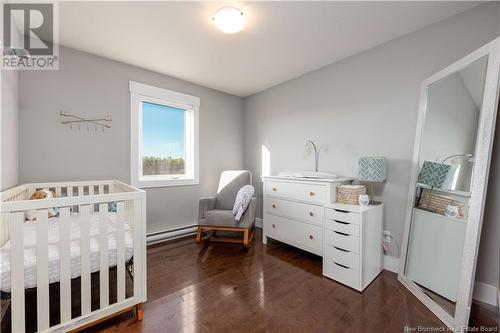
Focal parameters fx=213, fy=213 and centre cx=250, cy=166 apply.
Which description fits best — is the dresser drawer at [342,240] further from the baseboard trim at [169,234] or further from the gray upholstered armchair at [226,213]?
the baseboard trim at [169,234]

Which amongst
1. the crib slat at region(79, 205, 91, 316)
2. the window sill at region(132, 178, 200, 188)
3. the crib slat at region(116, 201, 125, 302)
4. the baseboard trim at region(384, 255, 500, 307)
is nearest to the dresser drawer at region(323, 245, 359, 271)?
the baseboard trim at region(384, 255, 500, 307)

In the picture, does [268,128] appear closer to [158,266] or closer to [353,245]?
[353,245]

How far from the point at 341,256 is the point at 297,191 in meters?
0.80

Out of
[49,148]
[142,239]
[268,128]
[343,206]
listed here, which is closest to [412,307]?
[343,206]

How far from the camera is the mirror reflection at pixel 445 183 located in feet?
4.81

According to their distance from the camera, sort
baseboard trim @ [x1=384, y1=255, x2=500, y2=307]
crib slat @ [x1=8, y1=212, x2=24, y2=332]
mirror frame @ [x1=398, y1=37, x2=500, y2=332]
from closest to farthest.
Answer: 1. crib slat @ [x1=8, y1=212, x2=24, y2=332]
2. mirror frame @ [x1=398, y1=37, x2=500, y2=332]
3. baseboard trim @ [x1=384, y1=255, x2=500, y2=307]

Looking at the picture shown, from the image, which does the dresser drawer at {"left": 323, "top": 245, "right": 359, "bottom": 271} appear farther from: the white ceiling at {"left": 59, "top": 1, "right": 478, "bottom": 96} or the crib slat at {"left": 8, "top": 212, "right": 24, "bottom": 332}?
the crib slat at {"left": 8, "top": 212, "right": 24, "bottom": 332}

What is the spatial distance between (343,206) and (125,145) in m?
2.58

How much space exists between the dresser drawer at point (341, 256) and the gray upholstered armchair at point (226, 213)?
1.03m

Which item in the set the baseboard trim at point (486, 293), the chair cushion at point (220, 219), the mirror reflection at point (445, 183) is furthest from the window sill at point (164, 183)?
the baseboard trim at point (486, 293)

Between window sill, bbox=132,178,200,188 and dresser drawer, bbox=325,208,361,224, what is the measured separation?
2008 mm

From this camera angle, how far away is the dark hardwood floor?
55.4 inches

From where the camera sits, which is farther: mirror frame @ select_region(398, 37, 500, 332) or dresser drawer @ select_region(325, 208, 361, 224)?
dresser drawer @ select_region(325, 208, 361, 224)

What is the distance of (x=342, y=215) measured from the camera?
1.93 m
